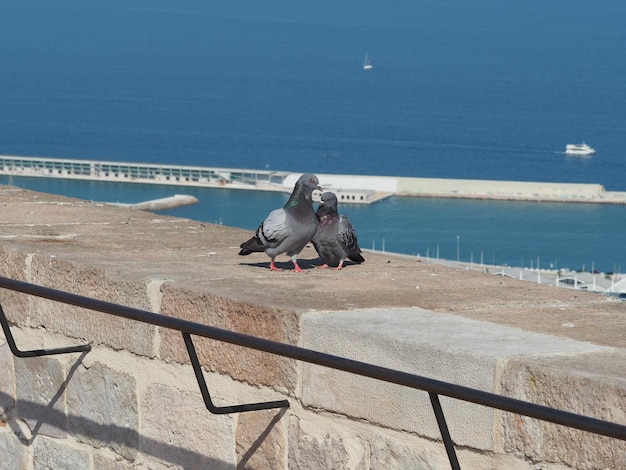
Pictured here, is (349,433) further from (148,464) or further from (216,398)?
(148,464)

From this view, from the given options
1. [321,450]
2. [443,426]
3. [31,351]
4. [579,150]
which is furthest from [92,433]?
[579,150]

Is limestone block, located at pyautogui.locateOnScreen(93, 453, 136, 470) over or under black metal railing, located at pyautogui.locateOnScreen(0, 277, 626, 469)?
under

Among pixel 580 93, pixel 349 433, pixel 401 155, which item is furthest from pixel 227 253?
pixel 580 93

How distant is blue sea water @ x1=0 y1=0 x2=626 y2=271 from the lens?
50.5 m

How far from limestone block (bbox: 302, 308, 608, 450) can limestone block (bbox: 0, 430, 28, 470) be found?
654 millimetres

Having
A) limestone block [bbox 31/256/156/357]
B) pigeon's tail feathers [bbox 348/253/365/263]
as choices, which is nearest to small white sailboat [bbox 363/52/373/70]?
pigeon's tail feathers [bbox 348/253/365/263]

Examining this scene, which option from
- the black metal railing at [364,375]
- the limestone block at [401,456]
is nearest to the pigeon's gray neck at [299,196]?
the black metal railing at [364,375]

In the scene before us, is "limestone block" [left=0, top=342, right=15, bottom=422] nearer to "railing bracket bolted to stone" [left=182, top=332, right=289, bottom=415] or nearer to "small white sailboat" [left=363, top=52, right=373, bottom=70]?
"railing bracket bolted to stone" [left=182, top=332, right=289, bottom=415]

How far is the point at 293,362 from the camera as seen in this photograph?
67.6 inches

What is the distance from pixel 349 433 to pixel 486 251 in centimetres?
4377

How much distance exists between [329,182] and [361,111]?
2489 cm

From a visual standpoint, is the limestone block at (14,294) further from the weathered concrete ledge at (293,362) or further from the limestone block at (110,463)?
the limestone block at (110,463)

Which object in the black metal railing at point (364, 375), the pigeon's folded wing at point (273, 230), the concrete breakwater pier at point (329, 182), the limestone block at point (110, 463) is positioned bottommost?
the concrete breakwater pier at point (329, 182)

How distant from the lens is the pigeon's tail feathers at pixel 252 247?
7.66 feet
